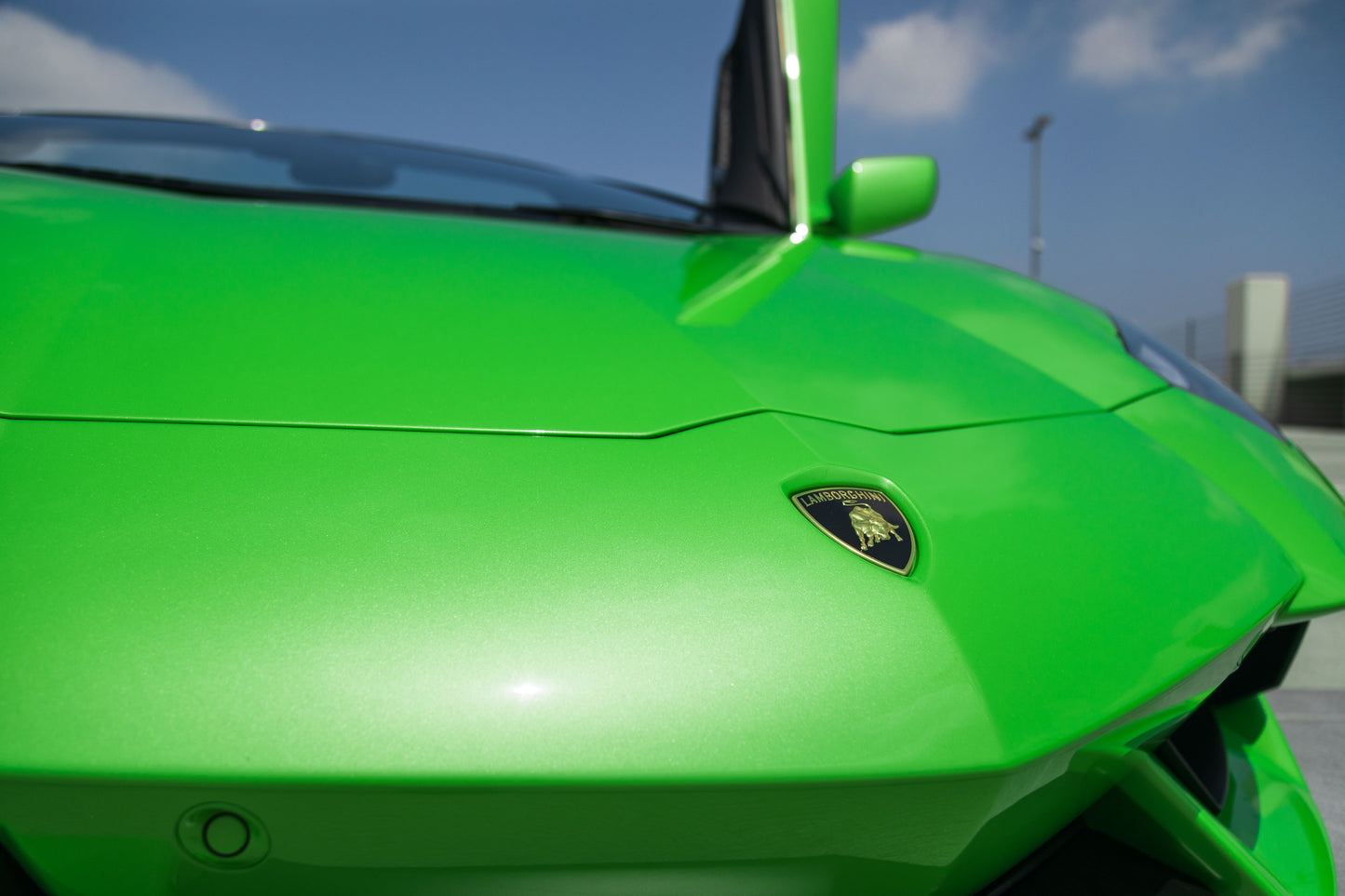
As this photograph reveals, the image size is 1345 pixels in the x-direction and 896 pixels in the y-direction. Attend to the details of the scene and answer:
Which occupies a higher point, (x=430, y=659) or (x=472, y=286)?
(x=472, y=286)

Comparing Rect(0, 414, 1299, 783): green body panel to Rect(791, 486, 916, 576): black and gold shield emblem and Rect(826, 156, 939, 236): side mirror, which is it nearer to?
Rect(791, 486, 916, 576): black and gold shield emblem

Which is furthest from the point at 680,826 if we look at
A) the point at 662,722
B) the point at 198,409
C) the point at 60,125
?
the point at 60,125

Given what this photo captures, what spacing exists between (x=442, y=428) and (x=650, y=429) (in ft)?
0.52

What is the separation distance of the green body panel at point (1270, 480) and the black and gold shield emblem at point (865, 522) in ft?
1.38

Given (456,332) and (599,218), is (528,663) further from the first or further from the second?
(599,218)

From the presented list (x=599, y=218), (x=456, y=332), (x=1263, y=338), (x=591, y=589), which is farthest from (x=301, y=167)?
(x=1263, y=338)

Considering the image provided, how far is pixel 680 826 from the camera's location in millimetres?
506

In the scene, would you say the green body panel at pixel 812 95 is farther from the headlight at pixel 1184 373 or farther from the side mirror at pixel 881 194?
the headlight at pixel 1184 373

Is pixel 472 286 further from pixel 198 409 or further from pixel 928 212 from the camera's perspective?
pixel 928 212

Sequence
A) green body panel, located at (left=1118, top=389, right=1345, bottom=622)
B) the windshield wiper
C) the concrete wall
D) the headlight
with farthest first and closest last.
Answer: the concrete wall
the windshield wiper
the headlight
green body panel, located at (left=1118, top=389, right=1345, bottom=622)

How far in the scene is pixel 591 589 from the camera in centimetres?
56

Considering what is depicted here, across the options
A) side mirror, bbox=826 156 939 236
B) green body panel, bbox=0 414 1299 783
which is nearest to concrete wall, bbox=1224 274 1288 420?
side mirror, bbox=826 156 939 236

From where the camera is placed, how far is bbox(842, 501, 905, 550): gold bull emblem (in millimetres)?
637

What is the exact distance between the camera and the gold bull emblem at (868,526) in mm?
637
